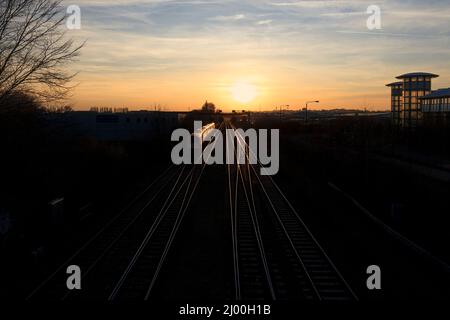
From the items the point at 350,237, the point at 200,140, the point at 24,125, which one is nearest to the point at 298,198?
the point at 350,237

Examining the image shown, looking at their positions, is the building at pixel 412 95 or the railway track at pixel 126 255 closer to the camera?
the railway track at pixel 126 255

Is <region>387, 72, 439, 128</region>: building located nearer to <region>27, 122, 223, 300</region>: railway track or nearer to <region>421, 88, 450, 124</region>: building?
<region>421, 88, 450, 124</region>: building

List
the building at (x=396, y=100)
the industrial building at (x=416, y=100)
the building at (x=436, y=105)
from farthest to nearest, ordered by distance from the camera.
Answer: the building at (x=396, y=100), the industrial building at (x=416, y=100), the building at (x=436, y=105)

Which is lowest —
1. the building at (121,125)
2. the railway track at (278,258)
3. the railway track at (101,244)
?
the railway track at (278,258)

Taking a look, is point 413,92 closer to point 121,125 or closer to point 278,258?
point 121,125

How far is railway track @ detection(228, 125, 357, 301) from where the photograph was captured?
9125 mm

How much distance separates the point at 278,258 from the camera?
11.3m

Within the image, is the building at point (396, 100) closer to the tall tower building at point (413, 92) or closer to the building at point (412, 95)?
Result: the building at point (412, 95)

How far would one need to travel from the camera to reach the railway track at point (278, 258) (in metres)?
9.12

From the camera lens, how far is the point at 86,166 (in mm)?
24406

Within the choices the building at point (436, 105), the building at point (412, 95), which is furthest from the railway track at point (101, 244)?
the building at point (412, 95)

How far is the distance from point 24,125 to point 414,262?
10872 mm

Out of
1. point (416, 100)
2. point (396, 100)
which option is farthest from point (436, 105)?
point (396, 100)
